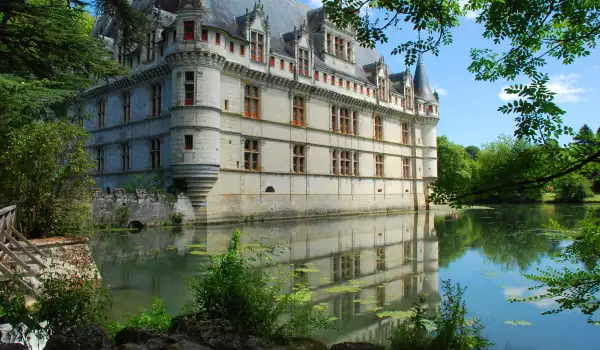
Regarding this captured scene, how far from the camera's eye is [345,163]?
29.7 meters

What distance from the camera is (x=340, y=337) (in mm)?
5887

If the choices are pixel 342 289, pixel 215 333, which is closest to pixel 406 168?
pixel 342 289

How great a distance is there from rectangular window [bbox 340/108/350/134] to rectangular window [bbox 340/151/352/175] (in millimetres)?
1466

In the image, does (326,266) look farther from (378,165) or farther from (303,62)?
(378,165)

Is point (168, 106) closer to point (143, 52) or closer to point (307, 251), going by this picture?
point (143, 52)

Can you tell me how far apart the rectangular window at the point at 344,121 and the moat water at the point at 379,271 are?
41.4 feet

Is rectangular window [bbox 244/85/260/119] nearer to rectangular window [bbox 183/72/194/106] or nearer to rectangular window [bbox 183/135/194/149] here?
rectangular window [bbox 183/72/194/106]

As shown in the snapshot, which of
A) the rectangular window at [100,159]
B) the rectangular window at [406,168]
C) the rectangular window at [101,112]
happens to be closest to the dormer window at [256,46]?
the rectangular window at [101,112]

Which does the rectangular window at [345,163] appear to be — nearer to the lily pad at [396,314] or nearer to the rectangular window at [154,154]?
the rectangular window at [154,154]

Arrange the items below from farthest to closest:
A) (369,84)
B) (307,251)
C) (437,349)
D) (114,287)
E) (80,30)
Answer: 1. (369,84)
2. (307,251)
3. (80,30)
4. (114,287)
5. (437,349)

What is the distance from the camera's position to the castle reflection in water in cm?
707

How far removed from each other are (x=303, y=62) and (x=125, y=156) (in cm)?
1159

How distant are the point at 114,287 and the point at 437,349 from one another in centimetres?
610

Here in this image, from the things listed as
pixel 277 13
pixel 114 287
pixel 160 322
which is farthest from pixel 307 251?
pixel 277 13
